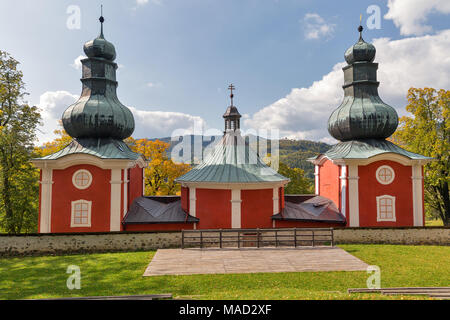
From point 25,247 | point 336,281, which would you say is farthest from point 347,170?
point 25,247

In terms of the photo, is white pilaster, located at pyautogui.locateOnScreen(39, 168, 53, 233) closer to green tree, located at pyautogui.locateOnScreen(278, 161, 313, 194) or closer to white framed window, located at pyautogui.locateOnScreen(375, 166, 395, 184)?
white framed window, located at pyautogui.locateOnScreen(375, 166, 395, 184)

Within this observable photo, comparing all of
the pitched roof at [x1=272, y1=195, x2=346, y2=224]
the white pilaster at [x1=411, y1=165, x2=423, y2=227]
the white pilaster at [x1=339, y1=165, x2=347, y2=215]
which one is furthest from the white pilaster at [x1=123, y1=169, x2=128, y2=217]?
the white pilaster at [x1=411, y1=165, x2=423, y2=227]

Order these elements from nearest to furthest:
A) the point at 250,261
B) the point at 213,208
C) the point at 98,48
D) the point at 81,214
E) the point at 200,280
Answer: the point at 200,280 < the point at 250,261 < the point at 81,214 < the point at 213,208 < the point at 98,48

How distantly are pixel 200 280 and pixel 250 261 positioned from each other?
2736mm

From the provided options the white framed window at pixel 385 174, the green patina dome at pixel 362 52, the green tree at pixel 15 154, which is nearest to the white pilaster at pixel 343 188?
the white framed window at pixel 385 174

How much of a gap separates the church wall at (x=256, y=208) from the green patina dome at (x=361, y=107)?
265 inches

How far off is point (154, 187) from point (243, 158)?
1294 centimetres

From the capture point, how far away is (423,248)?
1313 cm

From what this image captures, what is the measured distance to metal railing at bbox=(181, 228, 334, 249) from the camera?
1270 cm

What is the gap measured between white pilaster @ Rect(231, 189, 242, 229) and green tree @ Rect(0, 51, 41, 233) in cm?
1304

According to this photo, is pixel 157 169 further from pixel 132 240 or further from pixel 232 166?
pixel 132 240

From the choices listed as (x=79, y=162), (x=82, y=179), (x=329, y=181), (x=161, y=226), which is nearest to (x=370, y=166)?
(x=329, y=181)

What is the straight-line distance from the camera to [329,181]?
58.3 feet

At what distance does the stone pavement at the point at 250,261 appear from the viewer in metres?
9.80
